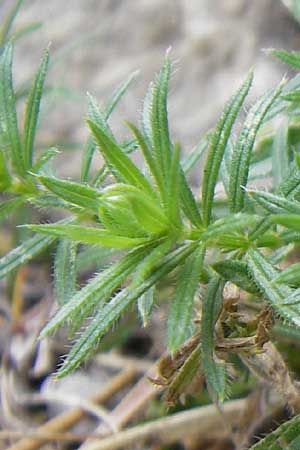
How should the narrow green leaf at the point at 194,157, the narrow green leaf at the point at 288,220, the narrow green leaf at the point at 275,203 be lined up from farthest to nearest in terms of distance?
the narrow green leaf at the point at 194,157
the narrow green leaf at the point at 275,203
the narrow green leaf at the point at 288,220

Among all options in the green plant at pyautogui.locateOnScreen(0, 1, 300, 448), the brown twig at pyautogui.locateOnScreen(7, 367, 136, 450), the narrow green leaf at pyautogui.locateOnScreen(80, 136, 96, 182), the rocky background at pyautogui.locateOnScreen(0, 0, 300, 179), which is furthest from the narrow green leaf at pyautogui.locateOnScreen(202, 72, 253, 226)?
the rocky background at pyautogui.locateOnScreen(0, 0, 300, 179)

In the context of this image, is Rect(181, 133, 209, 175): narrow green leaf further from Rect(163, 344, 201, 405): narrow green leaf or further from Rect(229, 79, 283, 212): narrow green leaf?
Rect(163, 344, 201, 405): narrow green leaf

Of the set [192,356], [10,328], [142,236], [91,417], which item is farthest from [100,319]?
[10,328]

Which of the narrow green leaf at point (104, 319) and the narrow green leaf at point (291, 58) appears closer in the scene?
the narrow green leaf at point (104, 319)

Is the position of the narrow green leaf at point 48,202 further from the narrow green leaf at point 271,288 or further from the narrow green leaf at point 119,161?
the narrow green leaf at point 271,288

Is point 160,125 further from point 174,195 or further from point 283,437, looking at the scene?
point 283,437

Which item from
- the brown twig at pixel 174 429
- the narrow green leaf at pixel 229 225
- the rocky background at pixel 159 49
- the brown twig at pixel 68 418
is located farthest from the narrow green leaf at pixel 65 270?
the rocky background at pixel 159 49

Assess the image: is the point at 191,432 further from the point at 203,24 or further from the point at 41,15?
the point at 41,15
